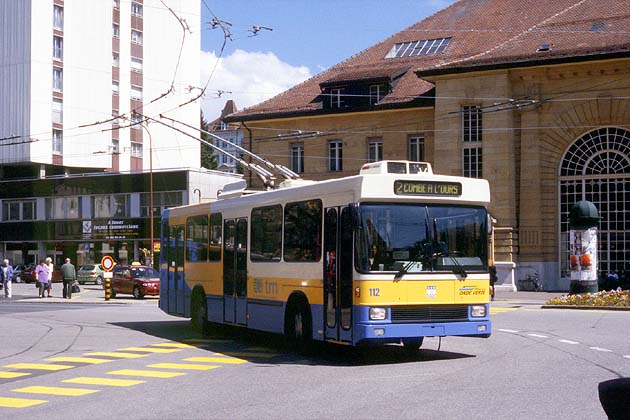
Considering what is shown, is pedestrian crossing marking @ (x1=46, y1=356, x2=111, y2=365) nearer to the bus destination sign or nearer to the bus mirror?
the bus mirror

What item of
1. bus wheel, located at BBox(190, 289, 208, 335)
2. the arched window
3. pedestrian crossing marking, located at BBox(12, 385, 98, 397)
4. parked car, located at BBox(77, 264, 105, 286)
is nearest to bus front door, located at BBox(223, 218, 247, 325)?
bus wheel, located at BBox(190, 289, 208, 335)

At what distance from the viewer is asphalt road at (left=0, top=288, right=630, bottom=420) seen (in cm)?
992

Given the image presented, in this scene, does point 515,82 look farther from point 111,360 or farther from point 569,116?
point 111,360

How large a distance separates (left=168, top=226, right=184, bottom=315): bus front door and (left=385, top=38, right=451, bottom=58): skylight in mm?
32962

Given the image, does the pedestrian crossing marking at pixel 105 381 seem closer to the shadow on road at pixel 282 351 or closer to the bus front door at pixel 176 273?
the shadow on road at pixel 282 351

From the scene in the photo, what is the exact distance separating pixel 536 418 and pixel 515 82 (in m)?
38.0

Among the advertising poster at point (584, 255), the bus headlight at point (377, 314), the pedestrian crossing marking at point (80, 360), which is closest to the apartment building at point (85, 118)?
the advertising poster at point (584, 255)

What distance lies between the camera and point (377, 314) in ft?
45.4

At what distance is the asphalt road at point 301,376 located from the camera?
9922 mm

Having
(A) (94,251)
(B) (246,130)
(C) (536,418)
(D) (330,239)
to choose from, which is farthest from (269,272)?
(A) (94,251)

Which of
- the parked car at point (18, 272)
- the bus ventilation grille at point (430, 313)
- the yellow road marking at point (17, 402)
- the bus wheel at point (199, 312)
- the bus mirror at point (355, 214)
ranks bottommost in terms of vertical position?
the parked car at point (18, 272)

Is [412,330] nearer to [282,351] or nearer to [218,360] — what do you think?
[218,360]

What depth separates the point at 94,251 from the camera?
69.9 meters

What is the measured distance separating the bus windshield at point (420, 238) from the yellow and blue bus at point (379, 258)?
15mm
